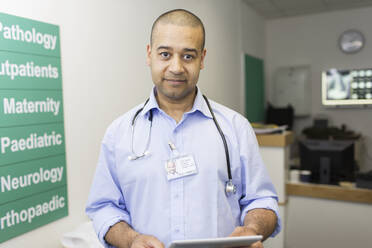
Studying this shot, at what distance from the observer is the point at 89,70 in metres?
2.01

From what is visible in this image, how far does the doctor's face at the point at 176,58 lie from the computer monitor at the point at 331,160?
6.92ft

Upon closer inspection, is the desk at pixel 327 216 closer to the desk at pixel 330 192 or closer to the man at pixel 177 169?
the desk at pixel 330 192

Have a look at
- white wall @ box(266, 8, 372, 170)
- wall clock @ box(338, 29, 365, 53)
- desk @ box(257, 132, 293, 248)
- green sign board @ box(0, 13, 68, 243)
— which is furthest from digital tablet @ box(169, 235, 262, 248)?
wall clock @ box(338, 29, 365, 53)

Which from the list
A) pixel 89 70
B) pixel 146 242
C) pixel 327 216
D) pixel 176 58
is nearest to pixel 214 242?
pixel 146 242

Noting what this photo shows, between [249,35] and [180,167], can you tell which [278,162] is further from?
A: [249,35]

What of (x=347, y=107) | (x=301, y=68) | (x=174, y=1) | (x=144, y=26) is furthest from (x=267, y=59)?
(x=144, y=26)

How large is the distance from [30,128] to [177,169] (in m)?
0.92

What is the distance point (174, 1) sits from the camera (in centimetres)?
293

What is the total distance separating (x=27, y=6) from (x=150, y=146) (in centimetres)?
107

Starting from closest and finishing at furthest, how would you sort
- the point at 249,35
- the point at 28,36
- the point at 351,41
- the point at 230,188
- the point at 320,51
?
the point at 230,188 < the point at 28,36 < the point at 249,35 < the point at 351,41 < the point at 320,51

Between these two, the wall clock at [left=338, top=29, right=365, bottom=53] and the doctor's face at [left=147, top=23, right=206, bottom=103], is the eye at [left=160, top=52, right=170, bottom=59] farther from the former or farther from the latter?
the wall clock at [left=338, top=29, right=365, bottom=53]

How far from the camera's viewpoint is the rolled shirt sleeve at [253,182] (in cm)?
112

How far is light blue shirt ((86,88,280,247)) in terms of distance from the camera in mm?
1074

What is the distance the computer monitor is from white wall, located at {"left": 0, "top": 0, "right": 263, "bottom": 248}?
161 cm
